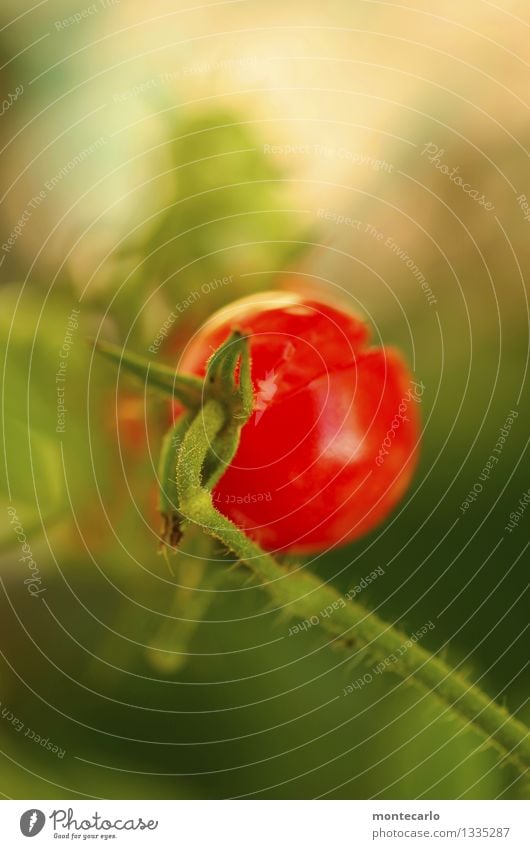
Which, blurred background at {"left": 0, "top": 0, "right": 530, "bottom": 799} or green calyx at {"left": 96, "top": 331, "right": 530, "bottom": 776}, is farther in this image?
blurred background at {"left": 0, "top": 0, "right": 530, "bottom": 799}

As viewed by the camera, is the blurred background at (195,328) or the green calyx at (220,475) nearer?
the green calyx at (220,475)

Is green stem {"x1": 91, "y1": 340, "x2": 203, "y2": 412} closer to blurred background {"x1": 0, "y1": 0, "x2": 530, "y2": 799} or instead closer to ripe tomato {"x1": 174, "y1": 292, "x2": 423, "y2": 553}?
ripe tomato {"x1": 174, "y1": 292, "x2": 423, "y2": 553}

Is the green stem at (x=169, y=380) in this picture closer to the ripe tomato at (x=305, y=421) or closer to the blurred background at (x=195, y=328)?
the ripe tomato at (x=305, y=421)

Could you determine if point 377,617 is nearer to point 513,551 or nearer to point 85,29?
point 513,551

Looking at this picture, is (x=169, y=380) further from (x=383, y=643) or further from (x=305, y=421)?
(x=383, y=643)

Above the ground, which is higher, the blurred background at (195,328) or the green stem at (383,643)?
the blurred background at (195,328)

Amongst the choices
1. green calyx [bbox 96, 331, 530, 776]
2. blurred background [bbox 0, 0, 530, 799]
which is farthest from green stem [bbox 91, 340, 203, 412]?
blurred background [bbox 0, 0, 530, 799]

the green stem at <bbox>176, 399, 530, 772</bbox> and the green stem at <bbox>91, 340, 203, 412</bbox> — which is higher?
the green stem at <bbox>91, 340, 203, 412</bbox>

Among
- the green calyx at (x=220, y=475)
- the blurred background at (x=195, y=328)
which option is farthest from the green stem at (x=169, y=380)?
the blurred background at (x=195, y=328)
